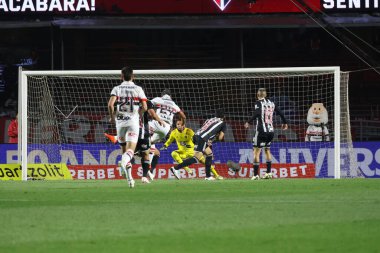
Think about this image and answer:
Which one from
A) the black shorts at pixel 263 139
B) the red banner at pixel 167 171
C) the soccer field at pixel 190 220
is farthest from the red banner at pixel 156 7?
the soccer field at pixel 190 220

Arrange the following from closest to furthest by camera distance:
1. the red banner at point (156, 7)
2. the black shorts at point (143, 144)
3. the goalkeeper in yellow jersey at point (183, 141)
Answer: the black shorts at point (143, 144), the goalkeeper in yellow jersey at point (183, 141), the red banner at point (156, 7)

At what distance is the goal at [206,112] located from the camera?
87.1ft

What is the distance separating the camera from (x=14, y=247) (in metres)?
9.84

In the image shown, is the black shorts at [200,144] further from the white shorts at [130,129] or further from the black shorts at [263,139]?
the white shorts at [130,129]

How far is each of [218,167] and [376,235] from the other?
17189 millimetres

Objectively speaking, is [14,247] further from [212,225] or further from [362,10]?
[362,10]

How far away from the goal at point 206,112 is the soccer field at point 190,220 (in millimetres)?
8820

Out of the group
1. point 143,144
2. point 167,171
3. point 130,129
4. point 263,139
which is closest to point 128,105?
point 130,129

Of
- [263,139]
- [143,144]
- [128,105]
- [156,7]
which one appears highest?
[156,7]

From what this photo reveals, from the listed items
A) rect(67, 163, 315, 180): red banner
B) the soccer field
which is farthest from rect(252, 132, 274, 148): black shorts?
the soccer field

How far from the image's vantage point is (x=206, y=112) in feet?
96.8

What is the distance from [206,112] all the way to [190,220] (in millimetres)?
17551

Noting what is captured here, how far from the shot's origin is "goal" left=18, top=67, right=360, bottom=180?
26562 mm

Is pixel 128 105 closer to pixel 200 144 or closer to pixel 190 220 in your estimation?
pixel 190 220
